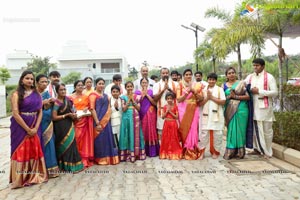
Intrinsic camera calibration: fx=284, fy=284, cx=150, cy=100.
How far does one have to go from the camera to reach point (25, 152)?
3.96m

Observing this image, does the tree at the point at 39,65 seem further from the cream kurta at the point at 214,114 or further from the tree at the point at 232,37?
the cream kurta at the point at 214,114

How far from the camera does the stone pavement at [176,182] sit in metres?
3.56

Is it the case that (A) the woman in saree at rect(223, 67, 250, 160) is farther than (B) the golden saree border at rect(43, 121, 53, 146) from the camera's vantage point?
Yes

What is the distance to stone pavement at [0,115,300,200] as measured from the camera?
140 inches

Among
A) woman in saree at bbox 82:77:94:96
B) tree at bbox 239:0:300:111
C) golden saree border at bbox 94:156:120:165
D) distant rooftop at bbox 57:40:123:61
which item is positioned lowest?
golden saree border at bbox 94:156:120:165

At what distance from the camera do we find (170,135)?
17.2 ft

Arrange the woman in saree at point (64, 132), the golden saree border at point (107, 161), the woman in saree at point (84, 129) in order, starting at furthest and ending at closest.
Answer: the golden saree border at point (107, 161), the woman in saree at point (84, 129), the woman in saree at point (64, 132)

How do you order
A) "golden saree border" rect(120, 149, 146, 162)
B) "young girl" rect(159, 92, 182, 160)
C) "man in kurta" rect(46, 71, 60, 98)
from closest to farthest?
"man in kurta" rect(46, 71, 60, 98)
"golden saree border" rect(120, 149, 146, 162)
"young girl" rect(159, 92, 182, 160)

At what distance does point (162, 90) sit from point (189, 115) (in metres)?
0.70

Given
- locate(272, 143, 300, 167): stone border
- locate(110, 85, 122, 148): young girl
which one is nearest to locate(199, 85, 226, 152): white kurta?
locate(272, 143, 300, 167): stone border

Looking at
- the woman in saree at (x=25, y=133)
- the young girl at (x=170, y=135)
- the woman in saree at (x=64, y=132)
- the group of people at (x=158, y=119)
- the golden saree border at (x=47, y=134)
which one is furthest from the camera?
the young girl at (x=170, y=135)

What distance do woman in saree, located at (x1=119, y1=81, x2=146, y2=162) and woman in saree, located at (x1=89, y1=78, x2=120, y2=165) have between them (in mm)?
243

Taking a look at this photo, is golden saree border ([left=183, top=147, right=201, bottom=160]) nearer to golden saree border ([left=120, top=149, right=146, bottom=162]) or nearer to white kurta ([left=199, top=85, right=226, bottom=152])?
white kurta ([left=199, top=85, right=226, bottom=152])

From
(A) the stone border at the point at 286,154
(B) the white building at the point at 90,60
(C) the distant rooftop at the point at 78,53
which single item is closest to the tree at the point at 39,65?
(B) the white building at the point at 90,60
